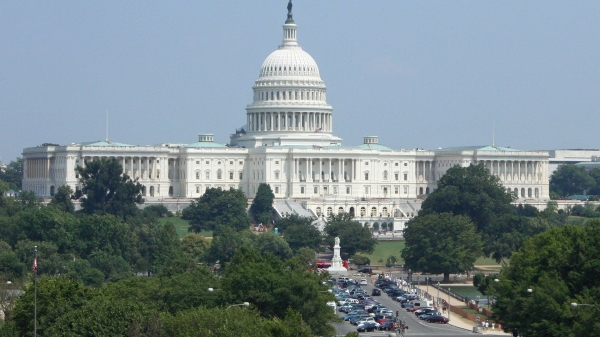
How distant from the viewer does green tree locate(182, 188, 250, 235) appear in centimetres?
17562

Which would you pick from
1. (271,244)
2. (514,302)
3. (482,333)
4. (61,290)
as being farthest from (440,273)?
(61,290)

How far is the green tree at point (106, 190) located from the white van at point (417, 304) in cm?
6708

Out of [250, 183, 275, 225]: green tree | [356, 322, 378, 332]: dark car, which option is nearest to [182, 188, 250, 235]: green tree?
[250, 183, 275, 225]: green tree

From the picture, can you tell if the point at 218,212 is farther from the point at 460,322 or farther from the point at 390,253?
the point at 460,322

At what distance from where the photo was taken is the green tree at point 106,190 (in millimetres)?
179375

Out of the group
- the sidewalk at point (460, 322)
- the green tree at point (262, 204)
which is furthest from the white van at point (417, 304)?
the green tree at point (262, 204)

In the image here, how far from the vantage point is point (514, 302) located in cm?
8912

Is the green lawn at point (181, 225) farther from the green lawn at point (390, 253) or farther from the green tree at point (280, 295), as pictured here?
the green tree at point (280, 295)

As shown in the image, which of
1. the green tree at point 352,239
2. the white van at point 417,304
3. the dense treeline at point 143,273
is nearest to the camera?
the dense treeline at point 143,273

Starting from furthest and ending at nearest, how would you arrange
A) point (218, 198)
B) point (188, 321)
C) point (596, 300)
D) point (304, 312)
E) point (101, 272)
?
1. point (218, 198)
2. point (101, 272)
3. point (304, 312)
4. point (596, 300)
5. point (188, 321)

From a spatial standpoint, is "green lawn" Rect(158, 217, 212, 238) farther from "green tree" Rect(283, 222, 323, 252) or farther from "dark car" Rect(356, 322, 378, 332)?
"dark car" Rect(356, 322, 378, 332)

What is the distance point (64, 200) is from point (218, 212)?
55.2ft

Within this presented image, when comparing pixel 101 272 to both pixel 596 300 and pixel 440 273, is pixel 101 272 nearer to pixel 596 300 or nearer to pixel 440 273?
pixel 440 273

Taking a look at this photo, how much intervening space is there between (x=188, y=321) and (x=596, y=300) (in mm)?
19325
